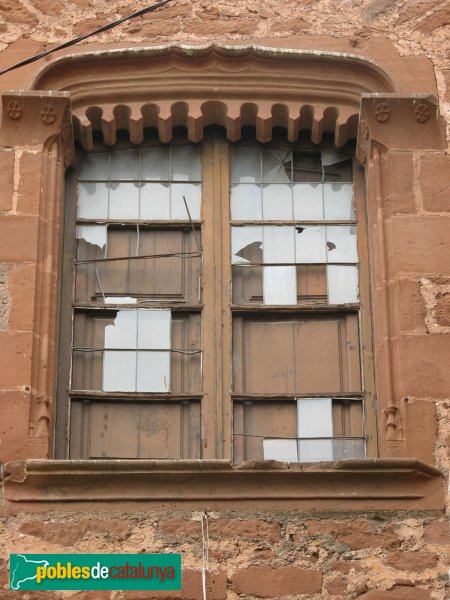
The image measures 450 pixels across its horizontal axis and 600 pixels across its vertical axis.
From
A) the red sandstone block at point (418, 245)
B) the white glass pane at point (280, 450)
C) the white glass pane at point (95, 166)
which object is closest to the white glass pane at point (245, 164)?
the white glass pane at point (95, 166)

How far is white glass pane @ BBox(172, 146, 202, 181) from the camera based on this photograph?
8.25 metres

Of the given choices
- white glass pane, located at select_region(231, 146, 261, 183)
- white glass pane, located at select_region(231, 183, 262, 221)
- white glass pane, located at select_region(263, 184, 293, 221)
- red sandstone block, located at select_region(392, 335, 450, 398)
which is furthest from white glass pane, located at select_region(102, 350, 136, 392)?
red sandstone block, located at select_region(392, 335, 450, 398)

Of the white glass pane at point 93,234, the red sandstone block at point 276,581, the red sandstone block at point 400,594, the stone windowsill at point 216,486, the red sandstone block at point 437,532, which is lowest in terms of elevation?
the red sandstone block at point 400,594

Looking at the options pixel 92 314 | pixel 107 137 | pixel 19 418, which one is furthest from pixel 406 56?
pixel 19 418

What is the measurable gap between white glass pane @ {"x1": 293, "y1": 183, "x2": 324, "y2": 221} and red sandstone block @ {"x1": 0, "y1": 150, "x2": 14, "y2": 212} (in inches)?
60.0

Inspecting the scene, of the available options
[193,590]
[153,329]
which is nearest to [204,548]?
[193,590]

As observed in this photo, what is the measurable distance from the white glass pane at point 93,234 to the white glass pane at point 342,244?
120cm

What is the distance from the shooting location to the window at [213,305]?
24.7 feet

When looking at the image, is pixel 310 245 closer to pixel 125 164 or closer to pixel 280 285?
pixel 280 285

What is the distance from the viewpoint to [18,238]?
771 cm

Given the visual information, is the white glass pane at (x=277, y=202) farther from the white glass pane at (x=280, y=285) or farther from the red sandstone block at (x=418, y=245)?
the red sandstone block at (x=418, y=245)

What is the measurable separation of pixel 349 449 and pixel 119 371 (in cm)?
122

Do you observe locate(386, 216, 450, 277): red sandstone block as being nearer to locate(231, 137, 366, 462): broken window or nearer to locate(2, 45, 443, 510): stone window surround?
locate(2, 45, 443, 510): stone window surround

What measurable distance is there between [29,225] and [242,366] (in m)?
1.31
